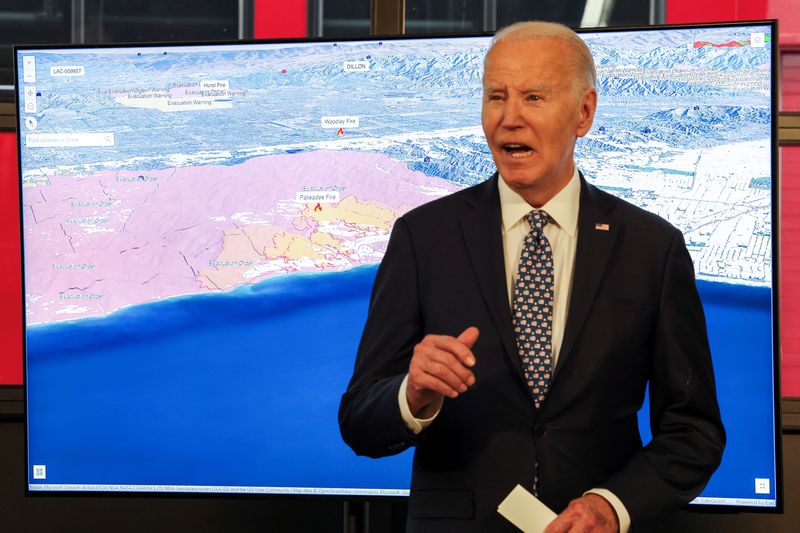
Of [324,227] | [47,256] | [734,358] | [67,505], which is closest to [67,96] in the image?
[47,256]

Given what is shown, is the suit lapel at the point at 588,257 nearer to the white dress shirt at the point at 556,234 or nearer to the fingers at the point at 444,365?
the white dress shirt at the point at 556,234

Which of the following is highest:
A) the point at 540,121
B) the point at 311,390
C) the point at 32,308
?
the point at 540,121

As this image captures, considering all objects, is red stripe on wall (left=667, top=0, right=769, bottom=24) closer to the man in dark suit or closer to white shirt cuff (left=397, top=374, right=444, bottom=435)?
the man in dark suit

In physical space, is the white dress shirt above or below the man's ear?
below

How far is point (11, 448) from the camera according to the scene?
352 cm

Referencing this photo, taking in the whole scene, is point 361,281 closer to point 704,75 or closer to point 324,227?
point 324,227

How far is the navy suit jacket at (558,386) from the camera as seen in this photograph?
5.55ft

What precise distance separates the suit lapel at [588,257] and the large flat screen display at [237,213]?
1.14 meters

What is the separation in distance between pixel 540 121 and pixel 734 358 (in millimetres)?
1432

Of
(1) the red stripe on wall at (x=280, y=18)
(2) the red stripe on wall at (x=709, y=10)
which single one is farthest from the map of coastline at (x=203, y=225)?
(2) the red stripe on wall at (x=709, y=10)

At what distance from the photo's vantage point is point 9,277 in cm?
358

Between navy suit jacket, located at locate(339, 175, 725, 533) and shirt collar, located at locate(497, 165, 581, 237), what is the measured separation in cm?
3

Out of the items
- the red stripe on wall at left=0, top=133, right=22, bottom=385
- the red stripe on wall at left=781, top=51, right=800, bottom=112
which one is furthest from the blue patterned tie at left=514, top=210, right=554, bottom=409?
the red stripe on wall at left=0, top=133, right=22, bottom=385

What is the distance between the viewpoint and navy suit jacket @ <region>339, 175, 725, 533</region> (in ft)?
5.55
